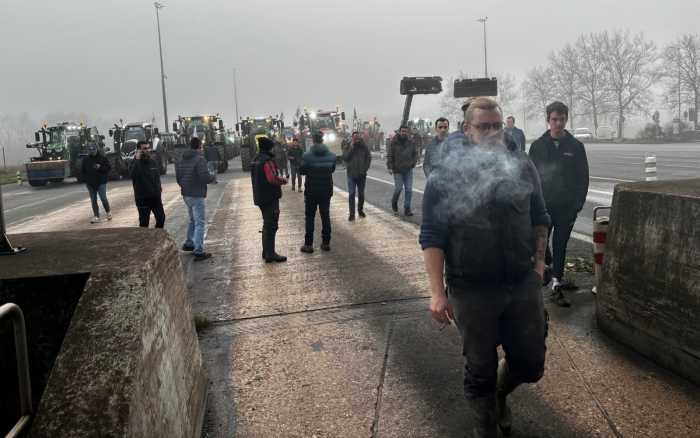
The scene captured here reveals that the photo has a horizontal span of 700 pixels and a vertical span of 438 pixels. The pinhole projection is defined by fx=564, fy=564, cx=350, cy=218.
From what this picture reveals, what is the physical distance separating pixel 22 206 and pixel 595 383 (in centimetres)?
1805

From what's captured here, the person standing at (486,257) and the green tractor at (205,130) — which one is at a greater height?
the green tractor at (205,130)

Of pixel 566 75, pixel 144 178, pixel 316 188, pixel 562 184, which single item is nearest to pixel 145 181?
pixel 144 178

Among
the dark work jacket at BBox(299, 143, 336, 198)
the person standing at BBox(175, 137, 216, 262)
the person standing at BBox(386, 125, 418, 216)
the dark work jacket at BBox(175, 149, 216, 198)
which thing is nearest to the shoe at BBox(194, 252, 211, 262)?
the person standing at BBox(175, 137, 216, 262)

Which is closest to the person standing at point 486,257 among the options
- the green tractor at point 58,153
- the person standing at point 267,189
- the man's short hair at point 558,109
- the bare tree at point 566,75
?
the man's short hair at point 558,109

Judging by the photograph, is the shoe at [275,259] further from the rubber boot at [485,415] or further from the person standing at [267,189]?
the rubber boot at [485,415]

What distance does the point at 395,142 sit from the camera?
419 inches

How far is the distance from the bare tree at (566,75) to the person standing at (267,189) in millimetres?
67634

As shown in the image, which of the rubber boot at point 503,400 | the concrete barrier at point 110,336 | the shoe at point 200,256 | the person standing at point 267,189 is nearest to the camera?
the concrete barrier at point 110,336

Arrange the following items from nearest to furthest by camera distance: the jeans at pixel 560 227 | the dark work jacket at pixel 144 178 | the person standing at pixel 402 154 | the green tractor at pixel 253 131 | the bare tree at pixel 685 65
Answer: the jeans at pixel 560 227, the dark work jacket at pixel 144 178, the person standing at pixel 402 154, the green tractor at pixel 253 131, the bare tree at pixel 685 65

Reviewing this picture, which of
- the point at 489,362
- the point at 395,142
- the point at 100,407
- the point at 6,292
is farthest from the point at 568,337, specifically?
the point at 395,142

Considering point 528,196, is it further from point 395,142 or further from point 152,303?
point 395,142

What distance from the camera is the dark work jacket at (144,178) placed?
834 cm

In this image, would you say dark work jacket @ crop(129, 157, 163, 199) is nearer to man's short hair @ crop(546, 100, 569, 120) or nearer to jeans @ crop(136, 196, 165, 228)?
jeans @ crop(136, 196, 165, 228)

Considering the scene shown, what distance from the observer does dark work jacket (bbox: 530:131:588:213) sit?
206 inches
